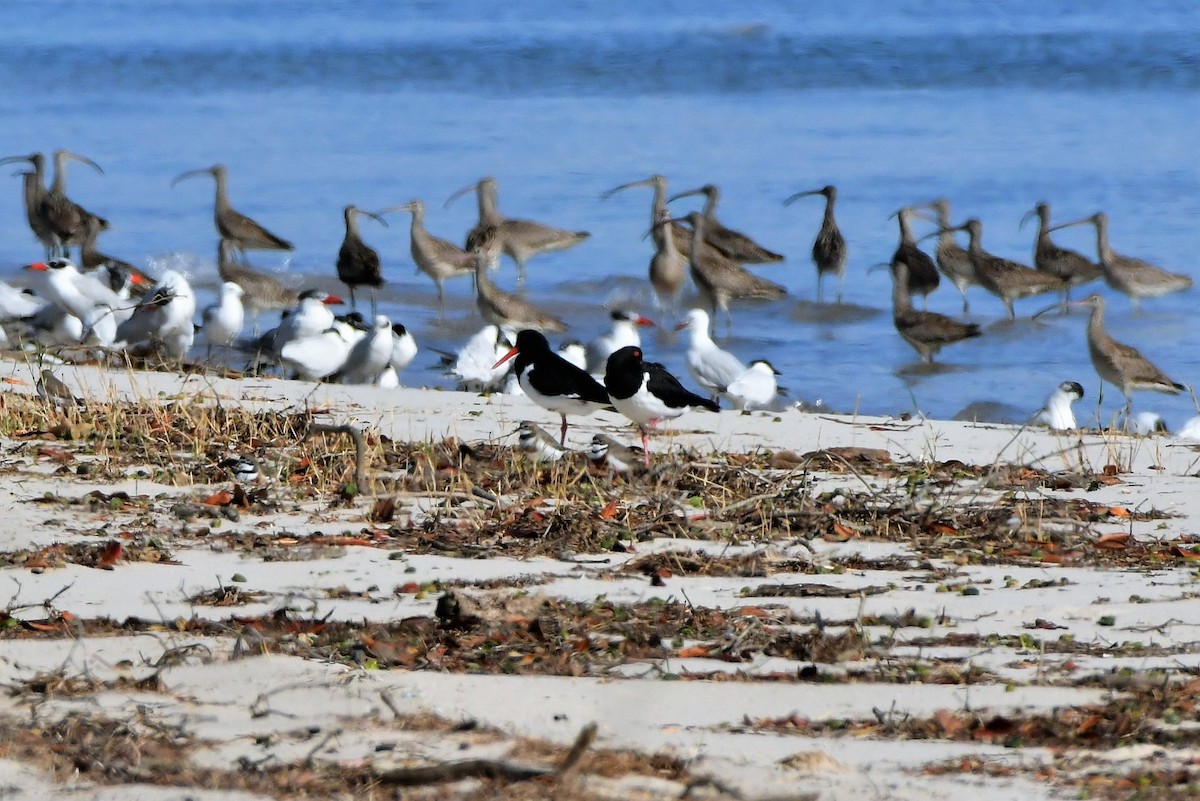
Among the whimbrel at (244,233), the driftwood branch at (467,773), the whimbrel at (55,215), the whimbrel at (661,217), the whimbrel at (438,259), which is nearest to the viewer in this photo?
the driftwood branch at (467,773)

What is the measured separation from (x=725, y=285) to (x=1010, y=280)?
2762mm

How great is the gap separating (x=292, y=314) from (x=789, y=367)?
4020 mm

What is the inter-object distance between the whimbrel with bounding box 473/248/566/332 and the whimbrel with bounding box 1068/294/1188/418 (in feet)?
16.3

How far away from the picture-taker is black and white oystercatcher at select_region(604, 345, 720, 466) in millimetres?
7609

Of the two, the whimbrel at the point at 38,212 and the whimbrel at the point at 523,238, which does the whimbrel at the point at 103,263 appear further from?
the whimbrel at the point at 523,238

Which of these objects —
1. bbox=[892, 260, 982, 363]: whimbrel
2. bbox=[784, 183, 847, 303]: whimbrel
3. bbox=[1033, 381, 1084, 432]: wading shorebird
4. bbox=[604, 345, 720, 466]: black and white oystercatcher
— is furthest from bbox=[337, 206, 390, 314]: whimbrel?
bbox=[604, 345, 720, 466]: black and white oystercatcher

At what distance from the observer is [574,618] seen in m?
4.46

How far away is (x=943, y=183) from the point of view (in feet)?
72.0

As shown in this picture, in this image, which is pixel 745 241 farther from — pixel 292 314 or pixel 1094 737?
pixel 1094 737

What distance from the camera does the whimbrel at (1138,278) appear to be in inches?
625

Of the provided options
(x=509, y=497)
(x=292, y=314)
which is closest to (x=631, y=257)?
(x=292, y=314)

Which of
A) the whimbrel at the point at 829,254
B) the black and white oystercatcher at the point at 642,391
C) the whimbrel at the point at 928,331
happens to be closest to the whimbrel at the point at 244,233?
the whimbrel at the point at 829,254

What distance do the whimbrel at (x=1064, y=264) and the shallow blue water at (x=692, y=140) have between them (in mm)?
531

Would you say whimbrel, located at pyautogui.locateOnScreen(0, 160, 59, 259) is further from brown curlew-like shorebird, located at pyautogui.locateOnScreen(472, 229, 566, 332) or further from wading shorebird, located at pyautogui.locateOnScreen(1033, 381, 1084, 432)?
wading shorebird, located at pyautogui.locateOnScreen(1033, 381, 1084, 432)
